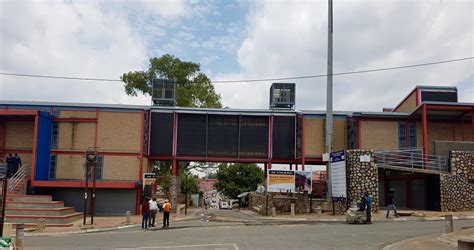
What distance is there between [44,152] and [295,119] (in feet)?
60.7

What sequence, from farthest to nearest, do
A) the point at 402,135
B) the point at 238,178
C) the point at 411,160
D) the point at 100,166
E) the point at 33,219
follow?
the point at 238,178 → the point at 402,135 → the point at 100,166 → the point at 411,160 → the point at 33,219

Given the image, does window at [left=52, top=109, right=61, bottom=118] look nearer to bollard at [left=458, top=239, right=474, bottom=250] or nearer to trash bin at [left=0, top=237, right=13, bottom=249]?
trash bin at [left=0, top=237, right=13, bottom=249]

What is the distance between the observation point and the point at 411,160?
31.1 m

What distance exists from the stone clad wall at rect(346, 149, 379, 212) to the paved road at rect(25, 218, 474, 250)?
7.09m

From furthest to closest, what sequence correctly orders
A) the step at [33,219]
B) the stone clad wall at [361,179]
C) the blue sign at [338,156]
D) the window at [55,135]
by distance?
the window at [55,135]
the blue sign at [338,156]
the stone clad wall at [361,179]
the step at [33,219]

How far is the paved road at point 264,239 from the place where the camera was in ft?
52.8

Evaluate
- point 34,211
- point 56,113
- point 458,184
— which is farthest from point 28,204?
point 458,184

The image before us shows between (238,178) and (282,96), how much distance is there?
35597 millimetres

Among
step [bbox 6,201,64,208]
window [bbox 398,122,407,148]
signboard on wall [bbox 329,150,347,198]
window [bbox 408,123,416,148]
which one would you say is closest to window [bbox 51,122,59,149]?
step [bbox 6,201,64,208]

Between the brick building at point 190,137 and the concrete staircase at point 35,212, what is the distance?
3.38 m

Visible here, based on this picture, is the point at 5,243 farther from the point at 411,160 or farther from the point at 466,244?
the point at 411,160

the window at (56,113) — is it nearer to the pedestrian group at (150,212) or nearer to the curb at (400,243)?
the pedestrian group at (150,212)

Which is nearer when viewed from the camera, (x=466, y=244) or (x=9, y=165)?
(x=466, y=244)

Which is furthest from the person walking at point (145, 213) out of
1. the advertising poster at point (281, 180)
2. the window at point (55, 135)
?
the window at point (55, 135)
